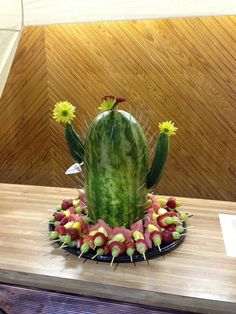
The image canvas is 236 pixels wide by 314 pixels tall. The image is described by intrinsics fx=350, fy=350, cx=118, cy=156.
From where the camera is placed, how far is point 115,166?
999 mm

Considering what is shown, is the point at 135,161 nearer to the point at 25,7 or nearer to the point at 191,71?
the point at 25,7

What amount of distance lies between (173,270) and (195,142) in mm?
2071

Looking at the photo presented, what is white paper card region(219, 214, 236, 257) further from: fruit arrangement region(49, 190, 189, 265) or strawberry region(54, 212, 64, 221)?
strawberry region(54, 212, 64, 221)

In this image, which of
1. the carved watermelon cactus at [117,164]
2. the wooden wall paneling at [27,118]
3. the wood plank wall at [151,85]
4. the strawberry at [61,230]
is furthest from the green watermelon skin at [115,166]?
the wooden wall paneling at [27,118]

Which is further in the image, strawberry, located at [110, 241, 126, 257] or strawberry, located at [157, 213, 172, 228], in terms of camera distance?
strawberry, located at [157, 213, 172, 228]

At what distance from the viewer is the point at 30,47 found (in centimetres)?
299

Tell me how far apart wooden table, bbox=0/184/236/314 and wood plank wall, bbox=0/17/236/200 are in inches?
62.9

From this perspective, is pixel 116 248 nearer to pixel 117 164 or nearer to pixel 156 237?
pixel 156 237

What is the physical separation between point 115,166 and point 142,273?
30 centimetres

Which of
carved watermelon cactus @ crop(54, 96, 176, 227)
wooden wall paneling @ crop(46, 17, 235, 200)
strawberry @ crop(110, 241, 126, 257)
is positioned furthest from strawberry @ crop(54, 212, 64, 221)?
wooden wall paneling @ crop(46, 17, 235, 200)

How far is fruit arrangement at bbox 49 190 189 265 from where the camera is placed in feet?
3.05

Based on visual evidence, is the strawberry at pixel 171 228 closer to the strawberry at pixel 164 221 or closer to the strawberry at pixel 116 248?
the strawberry at pixel 164 221

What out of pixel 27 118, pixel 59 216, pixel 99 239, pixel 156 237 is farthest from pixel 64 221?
pixel 27 118

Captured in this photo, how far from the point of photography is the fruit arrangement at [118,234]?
929 mm
